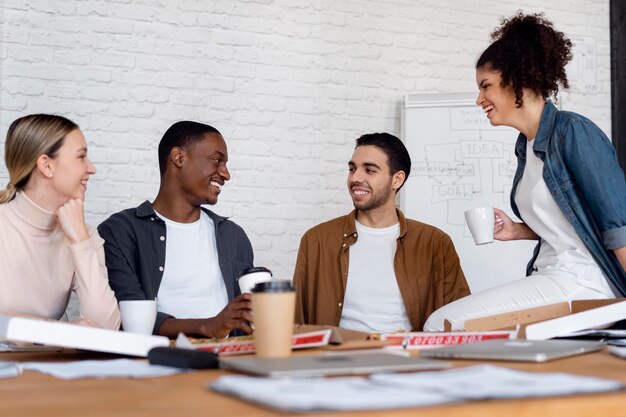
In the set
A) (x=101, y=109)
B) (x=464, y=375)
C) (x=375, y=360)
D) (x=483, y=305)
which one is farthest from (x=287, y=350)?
(x=101, y=109)

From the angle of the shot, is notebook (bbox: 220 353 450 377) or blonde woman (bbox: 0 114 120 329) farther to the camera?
blonde woman (bbox: 0 114 120 329)

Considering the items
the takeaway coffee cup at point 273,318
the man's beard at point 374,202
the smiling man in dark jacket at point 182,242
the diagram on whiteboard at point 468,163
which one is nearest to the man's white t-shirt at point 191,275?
the smiling man in dark jacket at point 182,242

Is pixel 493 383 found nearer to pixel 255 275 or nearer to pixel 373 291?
pixel 255 275

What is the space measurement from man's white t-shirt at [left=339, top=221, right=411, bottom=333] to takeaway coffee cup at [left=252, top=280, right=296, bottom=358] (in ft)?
6.77

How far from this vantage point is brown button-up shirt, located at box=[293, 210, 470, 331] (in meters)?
3.24

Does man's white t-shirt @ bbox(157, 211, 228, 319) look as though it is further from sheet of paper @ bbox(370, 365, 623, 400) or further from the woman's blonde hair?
sheet of paper @ bbox(370, 365, 623, 400)

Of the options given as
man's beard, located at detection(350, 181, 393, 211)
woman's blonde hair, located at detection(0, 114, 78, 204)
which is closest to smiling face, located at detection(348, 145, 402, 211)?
man's beard, located at detection(350, 181, 393, 211)

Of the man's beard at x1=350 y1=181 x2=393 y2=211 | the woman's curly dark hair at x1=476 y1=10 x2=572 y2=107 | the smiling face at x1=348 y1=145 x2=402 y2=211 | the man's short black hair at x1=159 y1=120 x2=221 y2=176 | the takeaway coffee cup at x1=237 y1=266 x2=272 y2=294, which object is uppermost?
the woman's curly dark hair at x1=476 y1=10 x2=572 y2=107

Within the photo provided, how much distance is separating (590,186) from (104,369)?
159cm

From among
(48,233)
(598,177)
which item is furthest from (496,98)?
(48,233)

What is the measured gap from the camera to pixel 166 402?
2.34ft

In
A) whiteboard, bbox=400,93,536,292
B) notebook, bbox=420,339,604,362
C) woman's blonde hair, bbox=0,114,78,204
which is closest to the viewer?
notebook, bbox=420,339,604,362

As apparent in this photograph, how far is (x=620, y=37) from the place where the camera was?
5.09 metres

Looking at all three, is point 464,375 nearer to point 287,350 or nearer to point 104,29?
point 287,350
